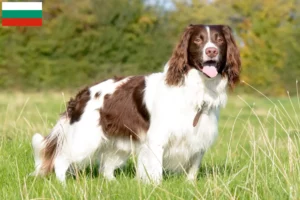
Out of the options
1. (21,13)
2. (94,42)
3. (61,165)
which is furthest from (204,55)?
(94,42)

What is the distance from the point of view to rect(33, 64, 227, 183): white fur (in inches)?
238

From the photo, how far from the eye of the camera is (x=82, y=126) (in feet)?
21.3

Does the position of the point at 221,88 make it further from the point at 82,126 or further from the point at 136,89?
the point at 82,126

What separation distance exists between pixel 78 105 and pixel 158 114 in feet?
3.24

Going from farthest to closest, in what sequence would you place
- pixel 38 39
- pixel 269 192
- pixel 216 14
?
pixel 216 14
pixel 38 39
pixel 269 192

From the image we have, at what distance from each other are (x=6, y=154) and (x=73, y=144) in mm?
840

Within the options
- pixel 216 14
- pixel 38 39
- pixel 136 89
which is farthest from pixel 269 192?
pixel 216 14

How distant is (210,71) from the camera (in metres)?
5.73

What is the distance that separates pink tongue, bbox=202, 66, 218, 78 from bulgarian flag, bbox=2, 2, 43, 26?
13.5 meters

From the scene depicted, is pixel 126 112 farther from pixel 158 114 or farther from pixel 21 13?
pixel 21 13

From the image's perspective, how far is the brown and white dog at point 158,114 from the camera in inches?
233

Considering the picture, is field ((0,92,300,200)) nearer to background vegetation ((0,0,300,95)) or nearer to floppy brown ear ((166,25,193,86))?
floppy brown ear ((166,25,193,86))

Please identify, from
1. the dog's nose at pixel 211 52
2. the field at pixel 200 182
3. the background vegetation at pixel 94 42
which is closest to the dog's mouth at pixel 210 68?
the dog's nose at pixel 211 52

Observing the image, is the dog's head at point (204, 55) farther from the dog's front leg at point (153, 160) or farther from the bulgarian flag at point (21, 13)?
the bulgarian flag at point (21, 13)
